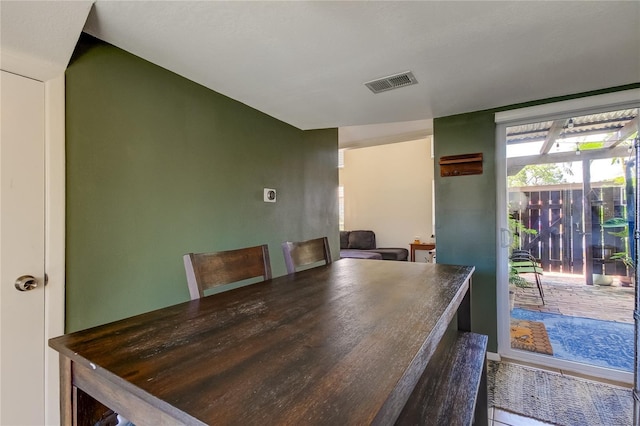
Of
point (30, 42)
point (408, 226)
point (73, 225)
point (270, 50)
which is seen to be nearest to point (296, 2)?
point (270, 50)

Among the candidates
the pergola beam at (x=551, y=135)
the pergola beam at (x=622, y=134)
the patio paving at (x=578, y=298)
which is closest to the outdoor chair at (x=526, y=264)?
the patio paving at (x=578, y=298)

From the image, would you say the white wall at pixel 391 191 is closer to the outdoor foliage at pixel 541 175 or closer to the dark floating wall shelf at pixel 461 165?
the dark floating wall shelf at pixel 461 165

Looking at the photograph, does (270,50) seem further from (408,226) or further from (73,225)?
(408,226)

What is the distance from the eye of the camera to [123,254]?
1674 millimetres

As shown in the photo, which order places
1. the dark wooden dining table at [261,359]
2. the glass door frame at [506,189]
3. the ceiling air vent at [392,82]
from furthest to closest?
1. the glass door frame at [506,189]
2. the ceiling air vent at [392,82]
3. the dark wooden dining table at [261,359]

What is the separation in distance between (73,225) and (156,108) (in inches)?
33.4

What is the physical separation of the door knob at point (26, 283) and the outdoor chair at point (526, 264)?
3264 millimetres

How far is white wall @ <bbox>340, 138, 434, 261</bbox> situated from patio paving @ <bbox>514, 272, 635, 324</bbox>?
2974mm

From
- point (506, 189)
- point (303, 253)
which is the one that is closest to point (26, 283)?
point (303, 253)

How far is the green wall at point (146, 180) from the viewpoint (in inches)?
59.7

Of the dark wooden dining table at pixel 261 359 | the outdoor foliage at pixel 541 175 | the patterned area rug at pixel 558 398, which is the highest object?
the outdoor foliage at pixel 541 175

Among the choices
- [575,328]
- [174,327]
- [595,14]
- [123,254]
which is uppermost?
[595,14]

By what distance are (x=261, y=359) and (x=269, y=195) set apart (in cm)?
212

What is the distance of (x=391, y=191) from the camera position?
6.07 m
